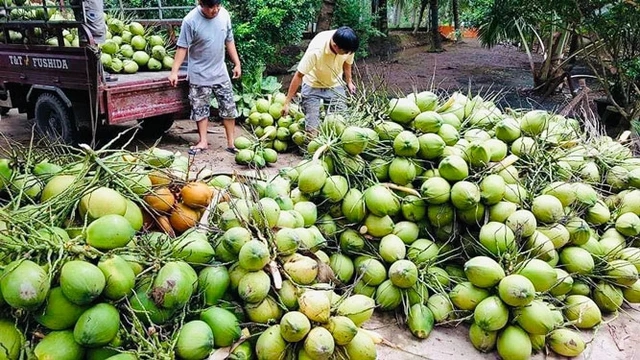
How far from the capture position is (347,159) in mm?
2857

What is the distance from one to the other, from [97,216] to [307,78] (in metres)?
3.77

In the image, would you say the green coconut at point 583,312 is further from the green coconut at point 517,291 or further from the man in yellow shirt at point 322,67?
the man in yellow shirt at point 322,67

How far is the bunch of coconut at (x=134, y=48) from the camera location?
623cm

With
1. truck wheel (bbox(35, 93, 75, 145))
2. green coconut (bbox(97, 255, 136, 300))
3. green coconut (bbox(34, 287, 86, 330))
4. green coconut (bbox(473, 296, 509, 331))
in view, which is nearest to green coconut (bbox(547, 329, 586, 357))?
green coconut (bbox(473, 296, 509, 331))

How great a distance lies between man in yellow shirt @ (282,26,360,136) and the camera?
4641 mm

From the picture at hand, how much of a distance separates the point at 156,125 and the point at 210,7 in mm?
2053

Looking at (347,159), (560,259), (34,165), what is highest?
(34,165)

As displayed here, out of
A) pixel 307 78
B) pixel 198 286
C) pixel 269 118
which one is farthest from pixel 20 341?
pixel 269 118

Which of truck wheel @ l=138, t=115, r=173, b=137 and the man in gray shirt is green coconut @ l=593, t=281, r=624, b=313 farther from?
truck wheel @ l=138, t=115, r=173, b=137

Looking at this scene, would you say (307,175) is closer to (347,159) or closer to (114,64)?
(347,159)

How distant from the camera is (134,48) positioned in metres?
6.50

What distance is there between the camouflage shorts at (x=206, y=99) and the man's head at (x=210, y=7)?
78 centimetres

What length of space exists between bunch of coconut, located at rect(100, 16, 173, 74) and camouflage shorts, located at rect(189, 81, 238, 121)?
1066mm

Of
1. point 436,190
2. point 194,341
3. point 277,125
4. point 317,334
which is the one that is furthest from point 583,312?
point 277,125
